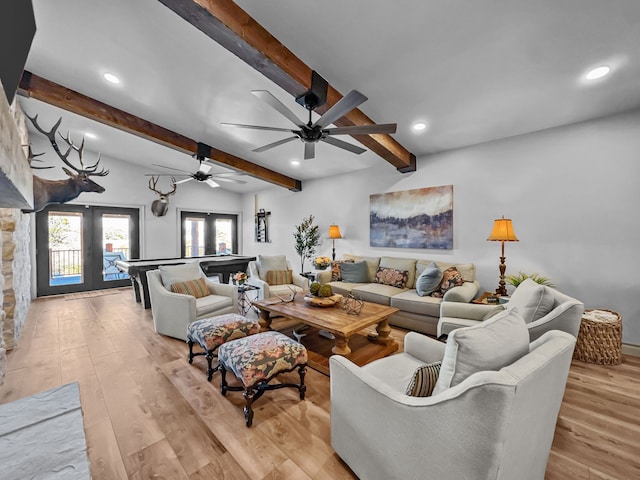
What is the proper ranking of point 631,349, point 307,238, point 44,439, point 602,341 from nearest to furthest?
point 44,439, point 602,341, point 631,349, point 307,238

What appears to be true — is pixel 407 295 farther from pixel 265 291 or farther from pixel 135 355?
pixel 135 355

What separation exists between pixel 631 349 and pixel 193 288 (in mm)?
5192

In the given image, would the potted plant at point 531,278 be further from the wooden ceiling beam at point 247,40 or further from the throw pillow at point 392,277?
the wooden ceiling beam at point 247,40

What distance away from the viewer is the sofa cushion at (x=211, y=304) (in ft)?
10.8

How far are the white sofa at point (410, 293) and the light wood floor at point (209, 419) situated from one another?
127cm

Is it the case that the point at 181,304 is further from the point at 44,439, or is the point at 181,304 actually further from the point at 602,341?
the point at 602,341

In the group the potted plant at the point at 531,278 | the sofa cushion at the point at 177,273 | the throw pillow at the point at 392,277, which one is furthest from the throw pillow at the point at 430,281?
the sofa cushion at the point at 177,273

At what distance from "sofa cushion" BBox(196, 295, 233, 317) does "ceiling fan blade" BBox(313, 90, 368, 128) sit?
2.57m

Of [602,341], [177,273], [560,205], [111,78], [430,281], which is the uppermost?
[111,78]

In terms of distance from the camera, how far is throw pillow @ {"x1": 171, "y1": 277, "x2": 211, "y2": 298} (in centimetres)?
345

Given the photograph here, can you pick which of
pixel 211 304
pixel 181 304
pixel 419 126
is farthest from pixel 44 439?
pixel 419 126

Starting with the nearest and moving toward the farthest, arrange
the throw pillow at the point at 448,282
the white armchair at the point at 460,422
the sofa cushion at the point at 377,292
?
the white armchair at the point at 460,422
the throw pillow at the point at 448,282
the sofa cushion at the point at 377,292

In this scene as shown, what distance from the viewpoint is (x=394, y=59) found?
2344 mm

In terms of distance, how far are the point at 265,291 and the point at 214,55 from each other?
307cm
